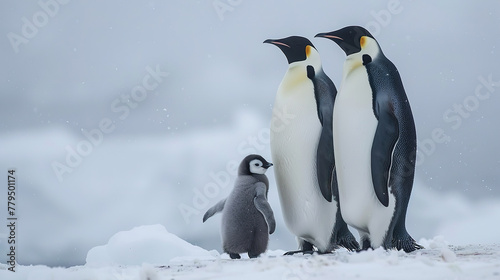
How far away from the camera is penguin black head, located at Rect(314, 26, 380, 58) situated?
3.80 meters

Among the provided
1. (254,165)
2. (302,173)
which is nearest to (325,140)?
(302,173)

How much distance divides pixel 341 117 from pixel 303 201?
627 millimetres

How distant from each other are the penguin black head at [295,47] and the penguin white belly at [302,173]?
0.25 metres

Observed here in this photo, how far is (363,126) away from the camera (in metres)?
3.55

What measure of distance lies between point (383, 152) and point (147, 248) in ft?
9.60

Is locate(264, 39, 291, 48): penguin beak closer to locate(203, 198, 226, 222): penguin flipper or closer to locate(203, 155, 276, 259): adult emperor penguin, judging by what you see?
locate(203, 155, 276, 259): adult emperor penguin

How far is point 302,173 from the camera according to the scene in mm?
3793

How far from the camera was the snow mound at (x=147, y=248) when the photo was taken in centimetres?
542

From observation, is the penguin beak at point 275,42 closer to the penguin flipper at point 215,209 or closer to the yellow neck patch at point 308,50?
the yellow neck patch at point 308,50

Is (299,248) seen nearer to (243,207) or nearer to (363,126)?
(243,207)

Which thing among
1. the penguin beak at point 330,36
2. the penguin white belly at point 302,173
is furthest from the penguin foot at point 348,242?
the penguin beak at point 330,36

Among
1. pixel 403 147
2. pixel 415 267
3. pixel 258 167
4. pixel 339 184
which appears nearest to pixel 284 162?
pixel 258 167

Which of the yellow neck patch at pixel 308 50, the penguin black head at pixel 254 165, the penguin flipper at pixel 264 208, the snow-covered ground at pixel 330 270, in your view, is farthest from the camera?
the yellow neck patch at pixel 308 50

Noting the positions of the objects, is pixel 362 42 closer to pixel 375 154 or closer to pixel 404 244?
pixel 375 154
